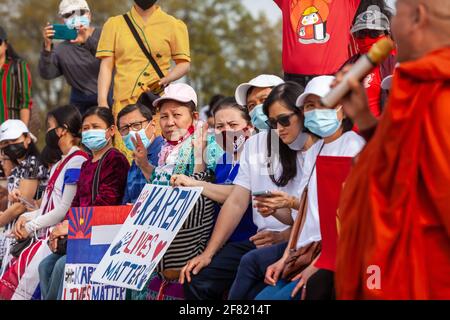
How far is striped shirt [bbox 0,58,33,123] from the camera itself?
11.2 meters

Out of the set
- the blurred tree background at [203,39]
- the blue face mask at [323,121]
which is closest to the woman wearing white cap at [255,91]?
the blue face mask at [323,121]

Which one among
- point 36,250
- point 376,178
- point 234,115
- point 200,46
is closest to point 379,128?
point 376,178

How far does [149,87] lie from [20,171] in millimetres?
1749

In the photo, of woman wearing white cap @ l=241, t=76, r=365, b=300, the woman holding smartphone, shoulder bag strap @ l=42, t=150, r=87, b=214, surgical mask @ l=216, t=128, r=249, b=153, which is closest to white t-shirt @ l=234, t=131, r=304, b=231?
the woman holding smartphone

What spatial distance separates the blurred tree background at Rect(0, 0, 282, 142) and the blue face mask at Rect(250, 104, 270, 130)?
25407 millimetres

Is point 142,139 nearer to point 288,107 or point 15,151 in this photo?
point 288,107

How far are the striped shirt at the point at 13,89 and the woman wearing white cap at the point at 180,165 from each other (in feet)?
13.5

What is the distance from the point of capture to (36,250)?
815 centimetres

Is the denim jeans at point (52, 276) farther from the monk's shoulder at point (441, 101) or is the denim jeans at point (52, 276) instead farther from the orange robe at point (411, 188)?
the monk's shoulder at point (441, 101)

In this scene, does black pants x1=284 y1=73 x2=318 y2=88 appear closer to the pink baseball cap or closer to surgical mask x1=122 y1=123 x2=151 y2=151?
the pink baseball cap

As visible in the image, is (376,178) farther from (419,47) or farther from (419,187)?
(419,47)

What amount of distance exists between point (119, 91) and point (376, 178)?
543cm

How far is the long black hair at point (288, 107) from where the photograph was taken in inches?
229

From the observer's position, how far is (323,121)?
5160 mm
